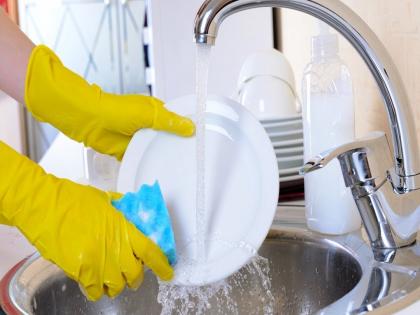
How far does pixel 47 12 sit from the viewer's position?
358 centimetres

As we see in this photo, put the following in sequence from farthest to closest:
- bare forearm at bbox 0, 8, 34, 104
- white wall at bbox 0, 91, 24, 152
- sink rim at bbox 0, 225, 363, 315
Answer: white wall at bbox 0, 91, 24, 152, bare forearm at bbox 0, 8, 34, 104, sink rim at bbox 0, 225, 363, 315

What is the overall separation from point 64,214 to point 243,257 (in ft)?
0.74

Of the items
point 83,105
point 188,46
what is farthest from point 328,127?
point 188,46

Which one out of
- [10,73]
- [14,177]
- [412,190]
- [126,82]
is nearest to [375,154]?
[412,190]

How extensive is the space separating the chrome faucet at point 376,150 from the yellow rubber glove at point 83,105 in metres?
0.24

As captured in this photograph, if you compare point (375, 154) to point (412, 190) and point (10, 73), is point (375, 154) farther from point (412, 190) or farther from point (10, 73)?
point (10, 73)

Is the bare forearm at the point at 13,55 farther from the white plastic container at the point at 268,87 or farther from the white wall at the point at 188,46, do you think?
the white wall at the point at 188,46

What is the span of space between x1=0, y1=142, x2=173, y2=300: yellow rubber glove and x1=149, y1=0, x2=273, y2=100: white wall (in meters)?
1.10

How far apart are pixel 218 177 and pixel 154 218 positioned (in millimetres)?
165

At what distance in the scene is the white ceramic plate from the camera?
2.97 feet

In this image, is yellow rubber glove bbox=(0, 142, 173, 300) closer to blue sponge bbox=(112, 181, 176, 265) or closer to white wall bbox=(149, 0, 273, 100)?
blue sponge bbox=(112, 181, 176, 265)

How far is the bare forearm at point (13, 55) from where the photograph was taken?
3.61ft

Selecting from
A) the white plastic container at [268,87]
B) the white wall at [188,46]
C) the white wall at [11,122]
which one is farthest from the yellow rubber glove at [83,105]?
the white wall at [11,122]

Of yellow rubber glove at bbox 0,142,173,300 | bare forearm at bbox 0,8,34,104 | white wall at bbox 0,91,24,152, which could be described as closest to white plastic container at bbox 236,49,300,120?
bare forearm at bbox 0,8,34,104
